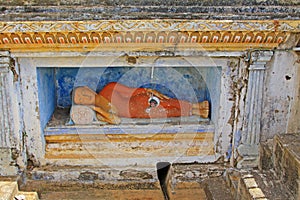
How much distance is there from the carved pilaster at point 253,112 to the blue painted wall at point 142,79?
79cm

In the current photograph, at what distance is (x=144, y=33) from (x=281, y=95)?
1422 mm

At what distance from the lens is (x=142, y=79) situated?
4.34m

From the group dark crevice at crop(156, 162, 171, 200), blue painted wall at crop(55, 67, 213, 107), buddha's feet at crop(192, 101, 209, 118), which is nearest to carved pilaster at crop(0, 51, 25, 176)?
blue painted wall at crop(55, 67, 213, 107)

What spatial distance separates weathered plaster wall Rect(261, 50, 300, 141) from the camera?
3.43 m

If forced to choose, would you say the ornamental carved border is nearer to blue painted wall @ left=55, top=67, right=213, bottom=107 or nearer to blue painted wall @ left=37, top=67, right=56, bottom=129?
blue painted wall @ left=37, top=67, right=56, bottom=129

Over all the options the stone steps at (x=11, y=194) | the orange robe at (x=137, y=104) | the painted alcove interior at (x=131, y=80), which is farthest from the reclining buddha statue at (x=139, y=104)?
the stone steps at (x=11, y=194)

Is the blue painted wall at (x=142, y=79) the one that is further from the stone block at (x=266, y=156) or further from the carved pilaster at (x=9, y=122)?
the stone block at (x=266, y=156)

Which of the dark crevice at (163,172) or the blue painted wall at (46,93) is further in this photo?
the dark crevice at (163,172)

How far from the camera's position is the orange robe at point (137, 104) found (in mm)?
4031

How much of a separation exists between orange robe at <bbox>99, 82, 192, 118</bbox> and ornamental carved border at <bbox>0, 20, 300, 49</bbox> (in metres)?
0.89

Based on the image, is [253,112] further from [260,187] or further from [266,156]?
[260,187]

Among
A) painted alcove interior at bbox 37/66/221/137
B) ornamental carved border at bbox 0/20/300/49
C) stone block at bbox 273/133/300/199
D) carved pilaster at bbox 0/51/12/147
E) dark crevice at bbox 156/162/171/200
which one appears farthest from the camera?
painted alcove interior at bbox 37/66/221/137

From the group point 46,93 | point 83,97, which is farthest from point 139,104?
point 46,93

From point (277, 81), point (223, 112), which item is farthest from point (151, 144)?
point (277, 81)
